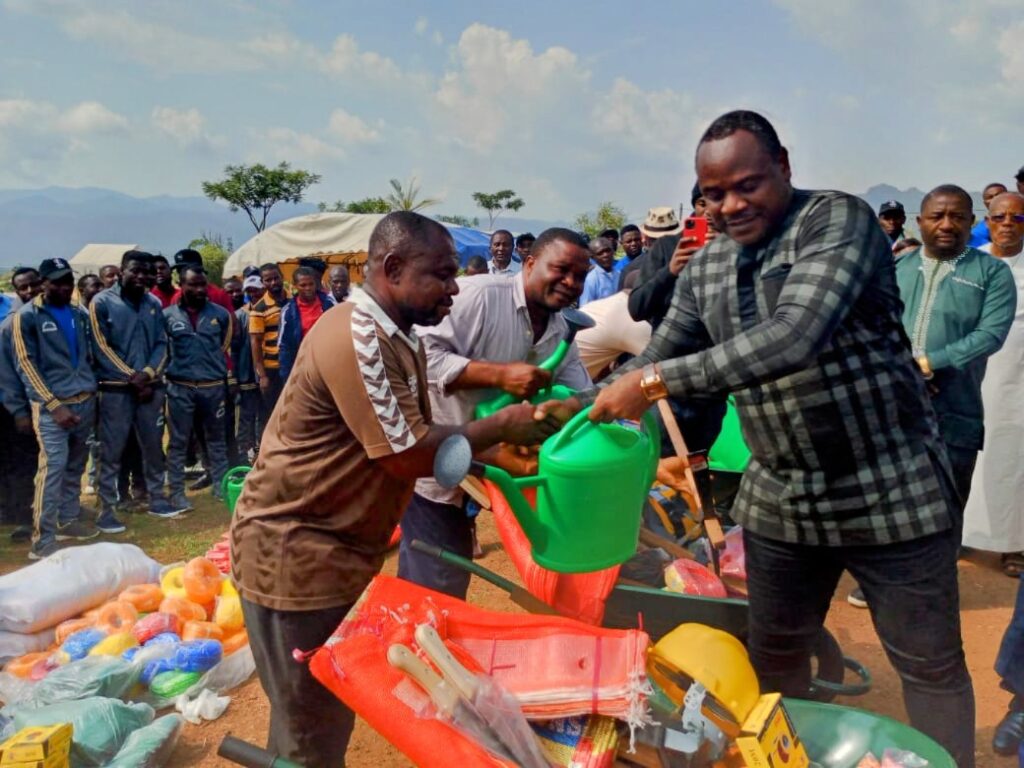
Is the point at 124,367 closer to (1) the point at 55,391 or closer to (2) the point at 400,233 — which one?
(1) the point at 55,391

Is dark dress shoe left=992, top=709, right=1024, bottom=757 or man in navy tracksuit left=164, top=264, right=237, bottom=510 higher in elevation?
man in navy tracksuit left=164, top=264, right=237, bottom=510

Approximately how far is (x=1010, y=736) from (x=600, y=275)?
20.7 ft

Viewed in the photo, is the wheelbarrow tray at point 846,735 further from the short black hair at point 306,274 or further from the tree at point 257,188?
the tree at point 257,188

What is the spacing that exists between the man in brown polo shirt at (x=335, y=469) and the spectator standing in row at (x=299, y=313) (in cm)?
509

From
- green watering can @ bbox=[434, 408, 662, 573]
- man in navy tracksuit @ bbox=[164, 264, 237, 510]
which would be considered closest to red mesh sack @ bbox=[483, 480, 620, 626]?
green watering can @ bbox=[434, 408, 662, 573]

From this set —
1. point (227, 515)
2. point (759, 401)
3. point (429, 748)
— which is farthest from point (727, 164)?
point (227, 515)

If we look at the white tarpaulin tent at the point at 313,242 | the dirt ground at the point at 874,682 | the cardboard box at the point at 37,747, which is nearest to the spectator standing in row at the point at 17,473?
the dirt ground at the point at 874,682

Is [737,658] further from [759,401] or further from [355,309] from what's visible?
[355,309]

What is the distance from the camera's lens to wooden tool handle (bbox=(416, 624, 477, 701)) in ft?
4.81

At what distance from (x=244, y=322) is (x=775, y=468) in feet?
20.2

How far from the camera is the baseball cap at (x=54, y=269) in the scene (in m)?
5.35

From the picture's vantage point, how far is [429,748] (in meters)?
1.45

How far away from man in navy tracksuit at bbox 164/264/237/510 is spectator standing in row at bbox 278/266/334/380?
60cm

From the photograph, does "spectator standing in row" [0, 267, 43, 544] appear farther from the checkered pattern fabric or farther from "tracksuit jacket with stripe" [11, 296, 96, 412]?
the checkered pattern fabric
